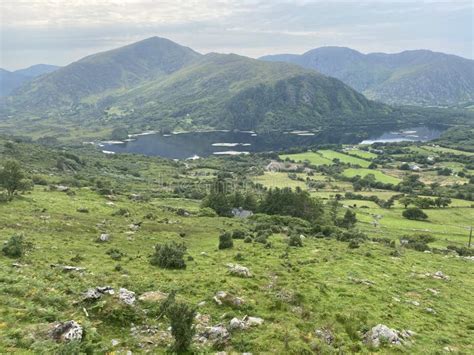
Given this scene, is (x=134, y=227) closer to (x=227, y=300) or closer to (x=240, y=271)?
(x=240, y=271)

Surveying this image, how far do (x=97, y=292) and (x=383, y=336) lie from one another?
20500mm

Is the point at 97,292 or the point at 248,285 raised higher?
the point at 97,292

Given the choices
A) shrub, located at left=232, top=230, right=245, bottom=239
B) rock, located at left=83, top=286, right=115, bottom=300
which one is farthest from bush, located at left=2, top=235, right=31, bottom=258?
shrub, located at left=232, top=230, right=245, bottom=239

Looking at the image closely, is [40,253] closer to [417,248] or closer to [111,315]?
[111,315]

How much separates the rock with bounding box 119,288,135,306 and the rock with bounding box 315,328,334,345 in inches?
524

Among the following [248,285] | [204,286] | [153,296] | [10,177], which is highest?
[10,177]

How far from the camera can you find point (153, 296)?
99.0 ft

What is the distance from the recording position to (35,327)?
22359 mm

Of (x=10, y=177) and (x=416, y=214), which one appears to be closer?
(x=10, y=177)

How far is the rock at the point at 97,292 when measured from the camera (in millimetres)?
27434

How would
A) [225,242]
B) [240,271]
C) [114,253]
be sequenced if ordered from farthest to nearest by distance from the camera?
[225,242], [114,253], [240,271]

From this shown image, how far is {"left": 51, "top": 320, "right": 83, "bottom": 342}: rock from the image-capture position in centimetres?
2159

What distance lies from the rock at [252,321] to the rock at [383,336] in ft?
24.9

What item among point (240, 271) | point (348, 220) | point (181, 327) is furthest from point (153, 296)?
point (348, 220)
